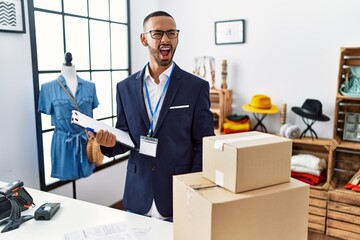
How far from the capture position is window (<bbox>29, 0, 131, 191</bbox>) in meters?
2.50

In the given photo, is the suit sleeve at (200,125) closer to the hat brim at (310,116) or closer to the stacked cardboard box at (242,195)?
the stacked cardboard box at (242,195)

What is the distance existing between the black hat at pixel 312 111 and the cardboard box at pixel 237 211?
6.76ft

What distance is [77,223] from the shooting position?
4.53ft

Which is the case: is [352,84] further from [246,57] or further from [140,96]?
[140,96]

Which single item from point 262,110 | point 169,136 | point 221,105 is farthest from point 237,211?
point 221,105

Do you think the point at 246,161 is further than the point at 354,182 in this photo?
No

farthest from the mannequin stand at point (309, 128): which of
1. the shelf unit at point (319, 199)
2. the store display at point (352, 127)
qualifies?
the store display at point (352, 127)

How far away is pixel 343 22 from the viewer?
287cm

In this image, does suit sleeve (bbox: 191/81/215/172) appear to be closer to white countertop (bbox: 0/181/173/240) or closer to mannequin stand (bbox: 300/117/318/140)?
A: white countertop (bbox: 0/181/173/240)

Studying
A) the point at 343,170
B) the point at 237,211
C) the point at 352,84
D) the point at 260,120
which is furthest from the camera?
the point at 260,120

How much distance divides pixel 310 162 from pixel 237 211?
2.30 meters

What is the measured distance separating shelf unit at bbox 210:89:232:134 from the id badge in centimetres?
186

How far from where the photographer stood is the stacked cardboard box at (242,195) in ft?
2.85

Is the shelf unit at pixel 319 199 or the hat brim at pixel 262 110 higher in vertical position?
the hat brim at pixel 262 110
